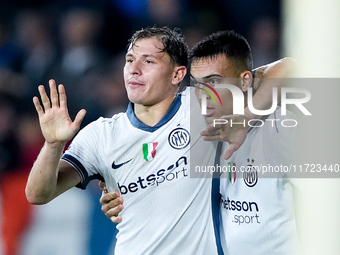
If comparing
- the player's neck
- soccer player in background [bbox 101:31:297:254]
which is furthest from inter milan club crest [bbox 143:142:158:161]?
soccer player in background [bbox 101:31:297:254]

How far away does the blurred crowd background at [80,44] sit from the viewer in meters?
3.42

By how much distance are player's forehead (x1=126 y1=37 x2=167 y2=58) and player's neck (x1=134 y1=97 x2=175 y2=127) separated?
0.82 ft

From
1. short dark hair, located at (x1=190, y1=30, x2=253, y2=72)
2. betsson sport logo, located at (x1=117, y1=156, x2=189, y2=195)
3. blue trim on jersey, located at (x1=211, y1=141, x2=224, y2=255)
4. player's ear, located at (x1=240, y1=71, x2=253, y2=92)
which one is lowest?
blue trim on jersey, located at (x1=211, y1=141, x2=224, y2=255)

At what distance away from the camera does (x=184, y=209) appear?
2.05 metres

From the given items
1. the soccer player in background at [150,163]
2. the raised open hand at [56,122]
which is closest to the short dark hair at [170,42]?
the soccer player in background at [150,163]

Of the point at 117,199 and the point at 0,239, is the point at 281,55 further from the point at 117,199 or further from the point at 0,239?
the point at 0,239

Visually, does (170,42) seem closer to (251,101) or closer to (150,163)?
(251,101)

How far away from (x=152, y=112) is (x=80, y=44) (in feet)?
Answer: 5.64

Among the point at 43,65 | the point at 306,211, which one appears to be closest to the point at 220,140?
the point at 306,211

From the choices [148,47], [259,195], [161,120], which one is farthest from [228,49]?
[259,195]

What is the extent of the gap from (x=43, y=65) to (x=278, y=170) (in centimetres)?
238

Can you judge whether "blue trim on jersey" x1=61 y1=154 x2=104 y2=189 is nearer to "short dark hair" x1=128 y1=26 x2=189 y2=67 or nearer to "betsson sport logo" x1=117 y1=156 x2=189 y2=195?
"betsson sport logo" x1=117 y1=156 x2=189 y2=195

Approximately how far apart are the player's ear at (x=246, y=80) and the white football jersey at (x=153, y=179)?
0.28 meters

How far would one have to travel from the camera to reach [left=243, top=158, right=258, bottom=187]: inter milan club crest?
6.49 ft
